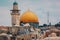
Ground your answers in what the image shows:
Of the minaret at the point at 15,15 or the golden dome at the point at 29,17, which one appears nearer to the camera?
the minaret at the point at 15,15

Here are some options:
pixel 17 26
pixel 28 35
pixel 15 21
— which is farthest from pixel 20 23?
pixel 28 35

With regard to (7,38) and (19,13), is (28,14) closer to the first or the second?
(19,13)

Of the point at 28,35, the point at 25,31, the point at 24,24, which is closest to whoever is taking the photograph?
the point at 28,35

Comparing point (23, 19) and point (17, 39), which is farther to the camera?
point (23, 19)

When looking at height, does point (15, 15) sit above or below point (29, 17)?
above

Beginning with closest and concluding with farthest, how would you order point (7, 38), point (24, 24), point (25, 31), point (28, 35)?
point (7, 38), point (28, 35), point (25, 31), point (24, 24)

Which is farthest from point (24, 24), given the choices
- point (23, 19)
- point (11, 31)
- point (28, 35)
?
point (28, 35)

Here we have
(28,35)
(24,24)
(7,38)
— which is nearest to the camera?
(7,38)

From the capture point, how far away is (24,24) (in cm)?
7644

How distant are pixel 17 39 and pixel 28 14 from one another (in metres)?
19.8

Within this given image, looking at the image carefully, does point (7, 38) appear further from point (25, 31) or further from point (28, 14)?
point (28, 14)

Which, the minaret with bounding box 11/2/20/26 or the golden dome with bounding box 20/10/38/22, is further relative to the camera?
the golden dome with bounding box 20/10/38/22

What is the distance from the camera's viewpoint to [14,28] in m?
71.0

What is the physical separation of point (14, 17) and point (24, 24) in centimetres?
261
